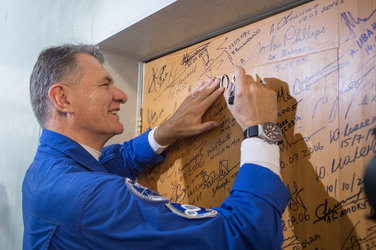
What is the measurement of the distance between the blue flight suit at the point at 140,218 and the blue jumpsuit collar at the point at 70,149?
0.12 m

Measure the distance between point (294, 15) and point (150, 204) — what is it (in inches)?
24.8

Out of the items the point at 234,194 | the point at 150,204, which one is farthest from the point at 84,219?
the point at 234,194

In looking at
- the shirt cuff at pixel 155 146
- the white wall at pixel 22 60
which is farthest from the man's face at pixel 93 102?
the white wall at pixel 22 60

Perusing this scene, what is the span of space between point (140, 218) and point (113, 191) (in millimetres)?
85

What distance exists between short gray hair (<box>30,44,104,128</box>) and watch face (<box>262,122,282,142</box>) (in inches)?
25.2

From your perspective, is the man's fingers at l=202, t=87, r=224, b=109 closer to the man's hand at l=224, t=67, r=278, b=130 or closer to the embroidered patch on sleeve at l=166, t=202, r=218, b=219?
the man's hand at l=224, t=67, r=278, b=130

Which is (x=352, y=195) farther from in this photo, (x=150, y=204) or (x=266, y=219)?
(x=150, y=204)

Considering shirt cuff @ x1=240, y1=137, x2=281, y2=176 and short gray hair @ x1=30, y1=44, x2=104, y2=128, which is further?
short gray hair @ x1=30, y1=44, x2=104, y2=128

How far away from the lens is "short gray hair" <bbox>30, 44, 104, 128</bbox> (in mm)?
961

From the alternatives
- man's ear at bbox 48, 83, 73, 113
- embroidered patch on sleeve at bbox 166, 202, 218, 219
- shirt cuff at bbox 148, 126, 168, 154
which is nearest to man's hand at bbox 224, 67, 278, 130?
embroidered patch on sleeve at bbox 166, 202, 218, 219

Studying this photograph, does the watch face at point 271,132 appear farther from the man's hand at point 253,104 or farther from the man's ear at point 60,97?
the man's ear at point 60,97

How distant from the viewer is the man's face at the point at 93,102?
94 centimetres

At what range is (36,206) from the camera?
715 millimetres
